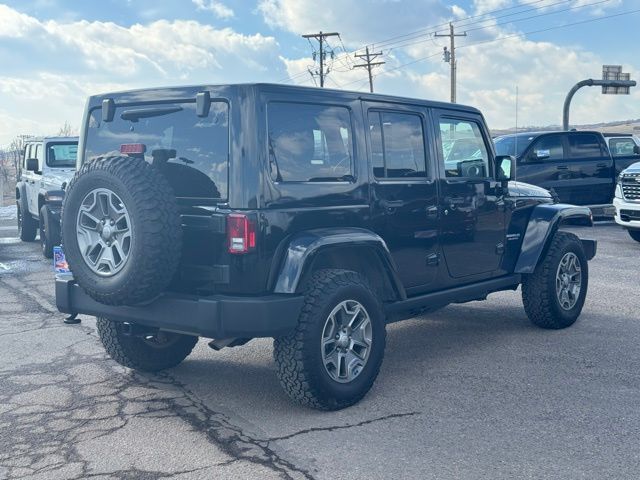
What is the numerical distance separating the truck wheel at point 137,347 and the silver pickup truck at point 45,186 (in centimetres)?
651

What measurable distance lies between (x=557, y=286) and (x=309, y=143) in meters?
3.21

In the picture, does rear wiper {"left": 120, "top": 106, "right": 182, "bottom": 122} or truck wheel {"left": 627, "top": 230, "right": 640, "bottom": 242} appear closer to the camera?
rear wiper {"left": 120, "top": 106, "right": 182, "bottom": 122}

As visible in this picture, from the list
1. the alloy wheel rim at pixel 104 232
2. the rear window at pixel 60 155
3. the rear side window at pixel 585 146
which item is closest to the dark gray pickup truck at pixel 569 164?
the rear side window at pixel 585 146

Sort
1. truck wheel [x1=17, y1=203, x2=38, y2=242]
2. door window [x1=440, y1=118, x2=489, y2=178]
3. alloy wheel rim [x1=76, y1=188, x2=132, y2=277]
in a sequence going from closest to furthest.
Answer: alloy wheel rim [x1=76, y1=188, x2=132, y2=277]
door window [x1=440, y1=118, x2=489, y2=178]
truck wheel [x1=17, y1=203, x2=38, y2=242]

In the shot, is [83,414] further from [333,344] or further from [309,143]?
[309,143]

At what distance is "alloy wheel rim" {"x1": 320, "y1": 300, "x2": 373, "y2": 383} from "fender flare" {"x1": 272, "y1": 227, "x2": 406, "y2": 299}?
14.2 inches

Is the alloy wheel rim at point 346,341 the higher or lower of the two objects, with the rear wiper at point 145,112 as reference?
lower

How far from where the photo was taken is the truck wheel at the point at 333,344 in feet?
15.1

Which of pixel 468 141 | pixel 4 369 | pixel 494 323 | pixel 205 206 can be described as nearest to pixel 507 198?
pixel 468 141

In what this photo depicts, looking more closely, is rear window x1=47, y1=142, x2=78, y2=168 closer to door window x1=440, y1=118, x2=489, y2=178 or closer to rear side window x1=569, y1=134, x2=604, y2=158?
door window x1=440, y1=118, x2=489, y2=178

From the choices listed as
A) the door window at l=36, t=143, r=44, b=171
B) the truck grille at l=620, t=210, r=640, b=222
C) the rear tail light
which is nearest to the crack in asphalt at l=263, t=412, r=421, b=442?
the rear tail light

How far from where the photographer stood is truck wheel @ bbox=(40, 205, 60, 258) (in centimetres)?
1186

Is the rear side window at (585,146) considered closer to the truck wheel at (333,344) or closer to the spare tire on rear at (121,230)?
the truck wheel at (333,344)

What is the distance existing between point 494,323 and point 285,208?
11.4ft
